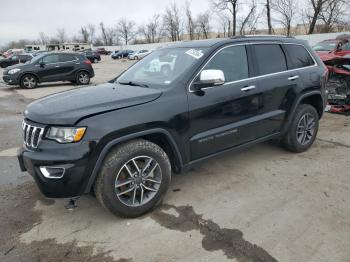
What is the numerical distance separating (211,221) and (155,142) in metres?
1.02

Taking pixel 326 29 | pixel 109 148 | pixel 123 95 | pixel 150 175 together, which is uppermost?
pixel 326 29

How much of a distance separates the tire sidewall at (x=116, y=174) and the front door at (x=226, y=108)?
0.43 metres

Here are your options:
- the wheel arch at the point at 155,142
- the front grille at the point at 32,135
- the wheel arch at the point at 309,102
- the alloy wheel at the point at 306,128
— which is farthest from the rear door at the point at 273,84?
the front grille at the point at 32,135

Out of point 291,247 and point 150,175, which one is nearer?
point 291,247

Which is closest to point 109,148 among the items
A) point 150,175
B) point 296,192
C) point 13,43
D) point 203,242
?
point 150,175

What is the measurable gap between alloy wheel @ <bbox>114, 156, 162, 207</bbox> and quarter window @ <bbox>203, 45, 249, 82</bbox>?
1339 millimetres

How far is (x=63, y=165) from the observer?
2.89m

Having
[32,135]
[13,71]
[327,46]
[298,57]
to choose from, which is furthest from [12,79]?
[327,46]

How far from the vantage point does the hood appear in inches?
117

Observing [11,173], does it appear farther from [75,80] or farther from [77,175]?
[75,80]

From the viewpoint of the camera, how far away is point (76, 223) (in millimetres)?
3354

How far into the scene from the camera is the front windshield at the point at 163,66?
12.3ft

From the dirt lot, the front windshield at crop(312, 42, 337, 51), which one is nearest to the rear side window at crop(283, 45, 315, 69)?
the dirt lot

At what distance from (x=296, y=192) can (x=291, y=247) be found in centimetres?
111
